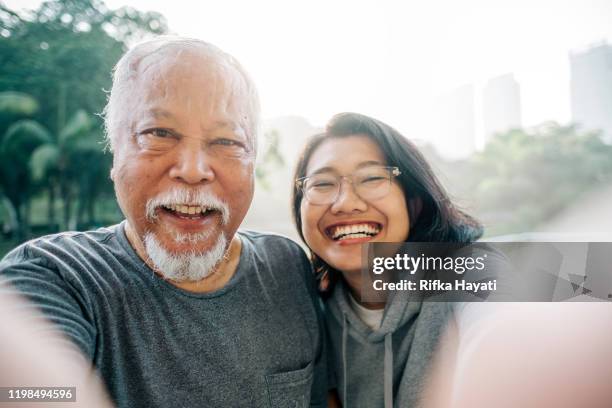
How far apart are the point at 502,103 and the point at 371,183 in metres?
0.78

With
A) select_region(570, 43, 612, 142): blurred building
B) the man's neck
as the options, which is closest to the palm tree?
the man's neck

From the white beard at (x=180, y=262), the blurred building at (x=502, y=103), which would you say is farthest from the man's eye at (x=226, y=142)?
the blurred building at (x=502, y=103)

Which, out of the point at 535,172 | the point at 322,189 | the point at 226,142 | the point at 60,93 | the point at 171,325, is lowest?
the point at 171,325

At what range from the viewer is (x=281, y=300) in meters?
1.22

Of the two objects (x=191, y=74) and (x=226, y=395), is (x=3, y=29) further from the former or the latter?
(x=226, y=395)

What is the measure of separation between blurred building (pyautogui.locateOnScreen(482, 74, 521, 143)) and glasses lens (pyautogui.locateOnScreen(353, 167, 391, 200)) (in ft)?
2.14

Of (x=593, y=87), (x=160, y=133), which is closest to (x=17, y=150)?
(x=160, y=133)

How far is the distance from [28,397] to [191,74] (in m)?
0.95

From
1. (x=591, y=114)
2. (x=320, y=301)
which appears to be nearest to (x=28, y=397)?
(x=320, y=301)

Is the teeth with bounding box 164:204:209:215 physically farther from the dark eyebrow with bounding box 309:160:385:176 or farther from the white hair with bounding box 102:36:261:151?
the dark eyebrow with bounding box 309:160:385:176

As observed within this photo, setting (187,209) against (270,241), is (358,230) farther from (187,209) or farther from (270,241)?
(187,209)

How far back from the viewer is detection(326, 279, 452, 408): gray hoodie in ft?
3.81

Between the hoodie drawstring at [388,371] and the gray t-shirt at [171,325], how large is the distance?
224 mm

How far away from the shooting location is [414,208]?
1.35 meters
